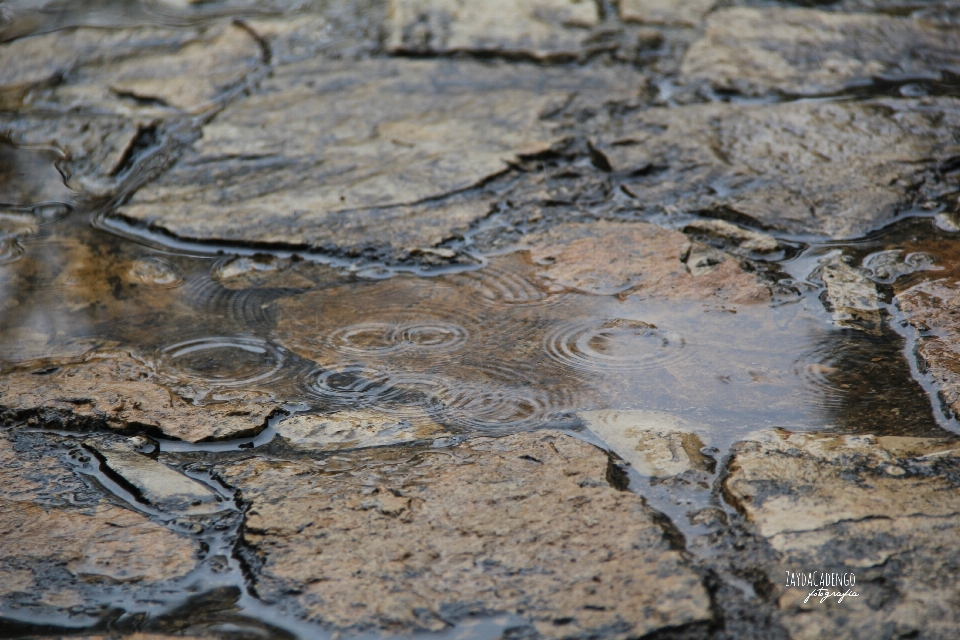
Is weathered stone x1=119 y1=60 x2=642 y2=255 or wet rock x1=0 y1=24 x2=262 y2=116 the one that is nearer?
weathered stone x1=119 y1=60 x2=642 y2=255

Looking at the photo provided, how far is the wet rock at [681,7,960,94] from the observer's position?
314 cm

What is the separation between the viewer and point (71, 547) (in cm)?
146

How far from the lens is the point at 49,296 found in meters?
2.29

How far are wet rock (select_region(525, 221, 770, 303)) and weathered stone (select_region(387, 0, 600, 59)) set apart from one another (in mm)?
1262

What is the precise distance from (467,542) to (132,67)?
297cm

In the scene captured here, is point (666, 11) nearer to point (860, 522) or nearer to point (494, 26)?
point (494, 26)

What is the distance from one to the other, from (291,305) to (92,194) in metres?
1.13

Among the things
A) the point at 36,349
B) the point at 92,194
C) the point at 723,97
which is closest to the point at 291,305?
the point at 36,349

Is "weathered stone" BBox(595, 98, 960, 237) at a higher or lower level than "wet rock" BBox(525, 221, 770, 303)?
higher

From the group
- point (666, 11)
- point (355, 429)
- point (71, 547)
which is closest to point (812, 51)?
point (666, 11)

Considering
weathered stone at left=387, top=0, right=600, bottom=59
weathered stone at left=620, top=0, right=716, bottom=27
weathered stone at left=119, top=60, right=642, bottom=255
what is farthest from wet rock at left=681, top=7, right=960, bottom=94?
weathered stone at left=387, top=0, right=600, bottom=59

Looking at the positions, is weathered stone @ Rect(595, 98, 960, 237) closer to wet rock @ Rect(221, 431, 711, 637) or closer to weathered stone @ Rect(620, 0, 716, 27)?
weathered stone @ Rect(620, 0, 716, 27)

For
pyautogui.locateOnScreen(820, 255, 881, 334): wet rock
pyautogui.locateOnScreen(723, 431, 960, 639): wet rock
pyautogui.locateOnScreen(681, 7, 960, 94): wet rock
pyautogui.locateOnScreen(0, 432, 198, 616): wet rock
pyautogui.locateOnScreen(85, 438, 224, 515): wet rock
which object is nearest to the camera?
pyautogui.locateOnScreen(723, 431, 960, 639): wet rock

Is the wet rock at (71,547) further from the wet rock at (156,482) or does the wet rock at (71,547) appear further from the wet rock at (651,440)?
the wet rock at (651,440)
